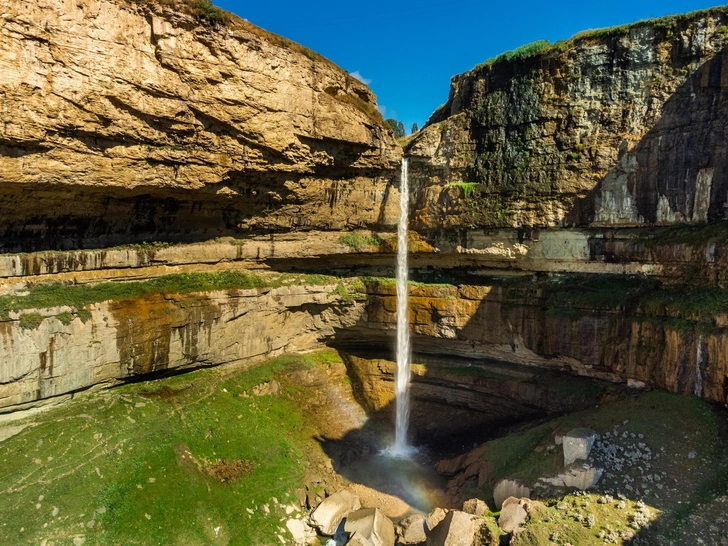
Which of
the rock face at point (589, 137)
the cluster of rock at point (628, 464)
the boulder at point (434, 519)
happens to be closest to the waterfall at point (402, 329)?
the rock face at point (589, 137)

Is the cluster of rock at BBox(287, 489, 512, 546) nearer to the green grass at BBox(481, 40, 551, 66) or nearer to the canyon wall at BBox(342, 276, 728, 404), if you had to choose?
the canyon wall at BBox(342, 276, 728, 404)

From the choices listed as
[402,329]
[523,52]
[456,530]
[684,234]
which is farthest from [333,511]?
[523,52]

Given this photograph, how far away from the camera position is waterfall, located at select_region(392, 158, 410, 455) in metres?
19.5

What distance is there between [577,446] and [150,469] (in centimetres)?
1252

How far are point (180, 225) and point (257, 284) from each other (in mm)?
3857

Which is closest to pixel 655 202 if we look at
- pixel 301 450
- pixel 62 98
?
pixel 301 450

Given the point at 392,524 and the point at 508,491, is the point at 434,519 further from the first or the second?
the point at 508,491

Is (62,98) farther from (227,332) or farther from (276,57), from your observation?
(227,332)

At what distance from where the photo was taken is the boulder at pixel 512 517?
1116cm

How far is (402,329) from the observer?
20.3 metres

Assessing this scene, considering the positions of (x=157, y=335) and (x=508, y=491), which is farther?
(x=157, y=335)

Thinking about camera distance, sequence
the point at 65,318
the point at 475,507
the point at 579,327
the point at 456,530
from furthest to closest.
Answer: the point at 579,327 → the point at 65,318 → the point at 475,507 → the point at 456,530

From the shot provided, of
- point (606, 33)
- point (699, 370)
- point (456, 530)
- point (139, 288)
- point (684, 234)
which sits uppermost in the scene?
point (606, 33)

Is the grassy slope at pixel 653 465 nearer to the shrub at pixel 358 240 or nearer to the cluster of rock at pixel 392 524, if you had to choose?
the cluster of rock at pixel 392 524
